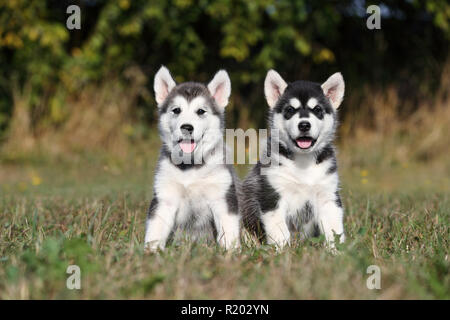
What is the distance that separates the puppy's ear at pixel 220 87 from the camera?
470 centimetres

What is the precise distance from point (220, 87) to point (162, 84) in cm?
52

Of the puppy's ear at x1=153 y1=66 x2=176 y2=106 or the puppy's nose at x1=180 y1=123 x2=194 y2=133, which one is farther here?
the puppy's ear at x1=153 y1=66 x2=176 y2=106

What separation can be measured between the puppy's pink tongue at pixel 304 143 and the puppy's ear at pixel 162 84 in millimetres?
1219

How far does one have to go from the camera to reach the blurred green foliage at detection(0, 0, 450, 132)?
11070 mm

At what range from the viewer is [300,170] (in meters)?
4.61

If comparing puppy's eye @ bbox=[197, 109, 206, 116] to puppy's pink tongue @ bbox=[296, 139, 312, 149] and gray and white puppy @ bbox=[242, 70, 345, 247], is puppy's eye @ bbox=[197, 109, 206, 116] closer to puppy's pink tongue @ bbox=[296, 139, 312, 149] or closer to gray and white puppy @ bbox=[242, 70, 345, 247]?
gray and white puppy @ bbox=[242, 70, 345, 247]

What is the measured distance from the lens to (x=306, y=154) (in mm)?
4711

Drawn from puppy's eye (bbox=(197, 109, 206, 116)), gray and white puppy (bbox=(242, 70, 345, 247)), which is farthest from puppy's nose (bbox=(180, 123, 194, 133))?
gray and white puppy (bbox=(242, 70, 345, 247))

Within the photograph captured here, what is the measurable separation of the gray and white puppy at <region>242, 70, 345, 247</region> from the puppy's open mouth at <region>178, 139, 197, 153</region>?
28.4 inches

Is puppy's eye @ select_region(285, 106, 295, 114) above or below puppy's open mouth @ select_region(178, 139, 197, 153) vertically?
above
